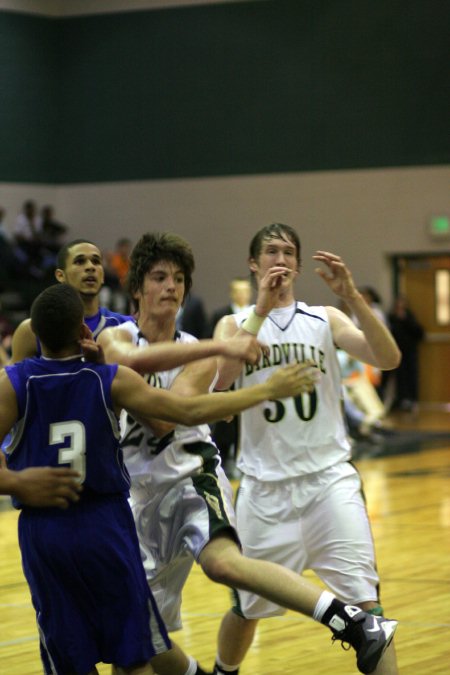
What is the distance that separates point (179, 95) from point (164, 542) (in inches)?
702

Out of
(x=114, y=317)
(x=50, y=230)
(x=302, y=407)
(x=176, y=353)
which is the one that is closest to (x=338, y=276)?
(x=302, y=407)

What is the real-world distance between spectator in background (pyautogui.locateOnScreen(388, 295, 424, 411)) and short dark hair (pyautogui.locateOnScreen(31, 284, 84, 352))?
16511mm

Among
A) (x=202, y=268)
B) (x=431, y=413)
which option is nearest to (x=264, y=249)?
(x=431, y=413)

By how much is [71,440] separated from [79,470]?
0.34 ft

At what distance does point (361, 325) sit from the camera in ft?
16.5

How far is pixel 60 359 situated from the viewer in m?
4.16

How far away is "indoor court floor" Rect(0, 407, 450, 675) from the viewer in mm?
5883

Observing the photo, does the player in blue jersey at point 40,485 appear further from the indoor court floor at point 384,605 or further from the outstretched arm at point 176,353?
the indoor court floor at point 384,605

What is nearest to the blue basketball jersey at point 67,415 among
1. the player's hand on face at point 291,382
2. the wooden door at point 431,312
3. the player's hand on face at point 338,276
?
the player's hand on face at point 291,382

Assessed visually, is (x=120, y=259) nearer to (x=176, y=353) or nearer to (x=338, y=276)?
(x=338, y=276)

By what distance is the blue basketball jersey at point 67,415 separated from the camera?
13.4ft

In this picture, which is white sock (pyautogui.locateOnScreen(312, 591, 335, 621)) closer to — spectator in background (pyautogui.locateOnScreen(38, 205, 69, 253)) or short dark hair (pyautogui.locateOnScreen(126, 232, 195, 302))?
short dark hair (pyautogui.locateOnScreen(126, 232, 195, 302))

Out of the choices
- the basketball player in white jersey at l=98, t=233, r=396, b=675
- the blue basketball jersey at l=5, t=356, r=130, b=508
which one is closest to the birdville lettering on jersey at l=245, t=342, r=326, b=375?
the basketball player in white jersey at l=98, t=233, r=396, b=675

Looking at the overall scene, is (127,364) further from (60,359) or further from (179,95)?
(179,95)
